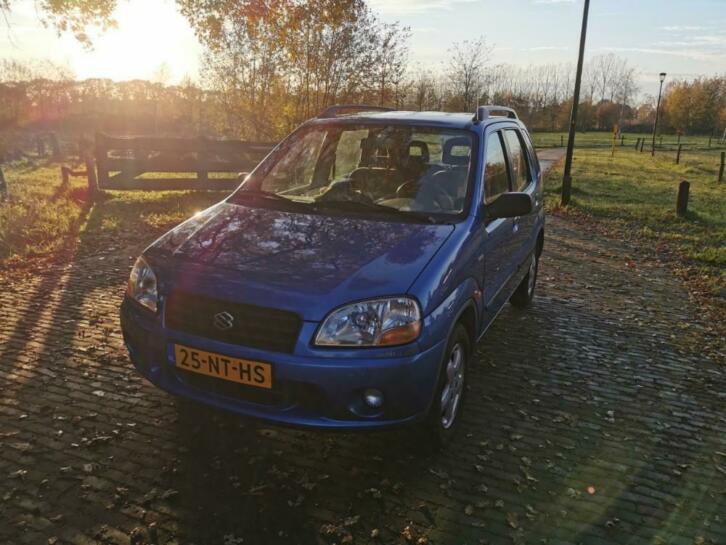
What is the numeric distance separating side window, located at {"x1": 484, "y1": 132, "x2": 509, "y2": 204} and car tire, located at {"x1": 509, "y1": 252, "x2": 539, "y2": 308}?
1.72 m

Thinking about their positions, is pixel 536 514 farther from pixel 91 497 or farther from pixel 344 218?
pixel 91 497

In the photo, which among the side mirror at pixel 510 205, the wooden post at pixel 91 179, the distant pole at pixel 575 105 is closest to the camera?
the side mirror at pixel 510 205

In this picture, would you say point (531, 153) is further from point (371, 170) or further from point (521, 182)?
point (371, 170)

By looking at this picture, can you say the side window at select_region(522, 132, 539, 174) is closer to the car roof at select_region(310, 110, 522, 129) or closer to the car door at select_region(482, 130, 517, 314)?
the car roof at select_region(310, 110, 522, 129)

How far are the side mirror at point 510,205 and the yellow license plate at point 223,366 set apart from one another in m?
1.90

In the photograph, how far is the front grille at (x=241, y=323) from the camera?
2764mm

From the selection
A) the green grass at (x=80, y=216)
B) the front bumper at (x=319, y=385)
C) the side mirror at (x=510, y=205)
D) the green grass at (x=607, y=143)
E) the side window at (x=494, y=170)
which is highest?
the green grass at (x=607, y=143)

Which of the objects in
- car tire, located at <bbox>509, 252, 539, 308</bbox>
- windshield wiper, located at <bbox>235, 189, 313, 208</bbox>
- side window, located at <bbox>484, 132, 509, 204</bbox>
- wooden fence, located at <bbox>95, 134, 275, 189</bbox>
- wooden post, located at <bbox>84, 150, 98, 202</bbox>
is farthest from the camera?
wooden fence, located at <bbox>95, 134, 275, 189</bbox>

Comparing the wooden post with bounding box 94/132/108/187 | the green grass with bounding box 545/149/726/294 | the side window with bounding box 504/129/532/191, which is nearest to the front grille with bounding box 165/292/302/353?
the side window with bounding box 504/129/532/191

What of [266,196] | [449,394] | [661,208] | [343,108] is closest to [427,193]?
[266,196]

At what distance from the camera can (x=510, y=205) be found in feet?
12.3

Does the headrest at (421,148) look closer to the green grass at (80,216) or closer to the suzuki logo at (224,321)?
the suzuki logo at (224,321)

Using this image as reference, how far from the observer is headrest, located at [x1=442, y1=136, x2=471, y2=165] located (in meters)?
4.04

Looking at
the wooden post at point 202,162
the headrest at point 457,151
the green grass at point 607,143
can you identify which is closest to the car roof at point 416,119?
the headrest at point 457,151
